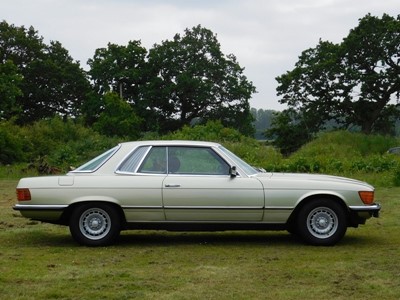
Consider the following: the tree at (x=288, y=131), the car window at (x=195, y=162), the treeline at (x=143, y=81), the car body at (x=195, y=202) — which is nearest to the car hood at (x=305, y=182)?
the car body at (x=195, y=202)

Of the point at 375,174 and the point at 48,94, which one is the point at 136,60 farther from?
the point at 375,174

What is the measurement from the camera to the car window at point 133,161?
9.38 metres

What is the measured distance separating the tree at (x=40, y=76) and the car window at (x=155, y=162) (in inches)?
2113

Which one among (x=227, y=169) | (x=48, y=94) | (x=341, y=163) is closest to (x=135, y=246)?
(x=227, y=169)

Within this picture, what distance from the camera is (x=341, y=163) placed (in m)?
25.1

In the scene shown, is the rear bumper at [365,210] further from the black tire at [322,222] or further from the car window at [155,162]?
the car window at [155,162]

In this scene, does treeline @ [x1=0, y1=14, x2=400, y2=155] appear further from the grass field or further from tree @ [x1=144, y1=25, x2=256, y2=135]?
the grass field

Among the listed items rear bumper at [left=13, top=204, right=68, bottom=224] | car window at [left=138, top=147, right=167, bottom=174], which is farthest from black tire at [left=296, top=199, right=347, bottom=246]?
rear bumper at [left=13, top=204, right=68, bottom=224]

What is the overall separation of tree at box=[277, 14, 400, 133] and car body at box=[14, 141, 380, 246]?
4548cm

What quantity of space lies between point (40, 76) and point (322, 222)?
57.0 metres

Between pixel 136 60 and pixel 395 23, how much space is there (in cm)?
2642

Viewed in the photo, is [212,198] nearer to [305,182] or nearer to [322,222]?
[305,182]

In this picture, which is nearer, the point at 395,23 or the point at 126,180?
the point at 126,180

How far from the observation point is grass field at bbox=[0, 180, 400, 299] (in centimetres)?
643
